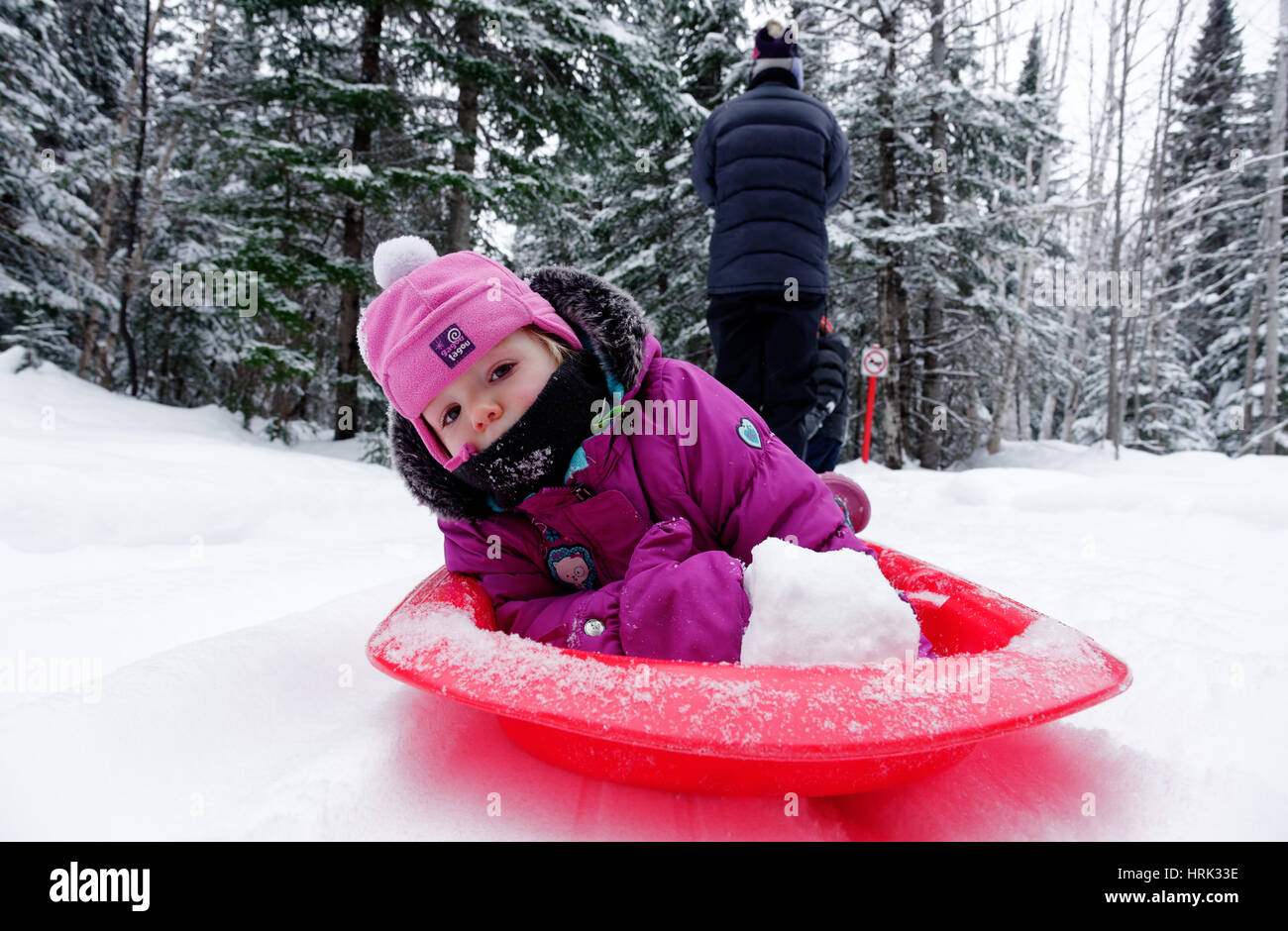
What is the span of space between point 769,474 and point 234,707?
1136 mm

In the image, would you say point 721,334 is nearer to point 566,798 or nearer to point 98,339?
point 566,798

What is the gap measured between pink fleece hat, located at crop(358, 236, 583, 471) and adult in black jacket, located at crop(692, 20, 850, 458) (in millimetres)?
1776

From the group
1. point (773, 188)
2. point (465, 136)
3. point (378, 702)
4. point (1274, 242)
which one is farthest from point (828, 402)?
→ point (1274, 242)

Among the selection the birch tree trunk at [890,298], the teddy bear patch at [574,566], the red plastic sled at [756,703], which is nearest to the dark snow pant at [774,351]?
the teddy bear patch at [574,566]

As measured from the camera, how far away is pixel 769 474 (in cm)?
147

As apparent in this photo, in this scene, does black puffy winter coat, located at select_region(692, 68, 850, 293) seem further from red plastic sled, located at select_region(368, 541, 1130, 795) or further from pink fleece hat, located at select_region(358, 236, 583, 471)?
red plastic sled, located at select_region(368, 541, 1130, 795)

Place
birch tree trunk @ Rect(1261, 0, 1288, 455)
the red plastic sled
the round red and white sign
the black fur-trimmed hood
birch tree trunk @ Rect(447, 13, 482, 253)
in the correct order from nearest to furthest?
1. the red plastic sled
2. the black fur-trimmed hood
3. birch tree trunk @ Rect(447, 13, 482, 253)
4. the round red and white sign
5. birch tree trunk @ Rect(1261, 0, 1288, 455)

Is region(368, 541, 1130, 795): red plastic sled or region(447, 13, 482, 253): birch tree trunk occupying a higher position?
region(447, 13, 482, 253): birch tree trunk

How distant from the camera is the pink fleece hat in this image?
4.61ft

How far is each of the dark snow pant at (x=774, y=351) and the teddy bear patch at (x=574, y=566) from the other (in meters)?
1.73

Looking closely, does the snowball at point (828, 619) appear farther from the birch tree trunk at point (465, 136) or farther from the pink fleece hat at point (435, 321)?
Answer: the birch tree trunk at point (465, 136)

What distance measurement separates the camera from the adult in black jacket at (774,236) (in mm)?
3141

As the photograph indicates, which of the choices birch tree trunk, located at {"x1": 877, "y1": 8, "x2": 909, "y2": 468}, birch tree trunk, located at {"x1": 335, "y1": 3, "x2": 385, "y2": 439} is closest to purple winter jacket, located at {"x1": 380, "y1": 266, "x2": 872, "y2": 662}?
birch tree trunk, located at {"x1": 335, "y1": 3, "x2": 385, "y2": 439}
